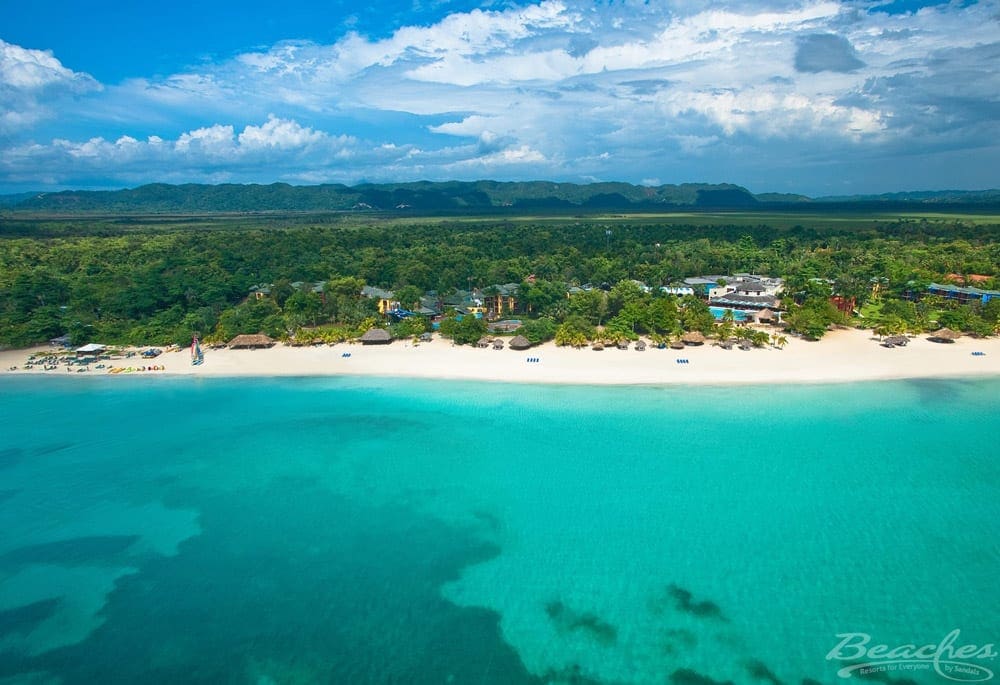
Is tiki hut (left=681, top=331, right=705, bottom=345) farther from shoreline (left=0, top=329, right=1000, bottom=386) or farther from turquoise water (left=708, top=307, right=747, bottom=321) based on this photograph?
turquoise water (left=708, top=307, right=747, bottom=321)

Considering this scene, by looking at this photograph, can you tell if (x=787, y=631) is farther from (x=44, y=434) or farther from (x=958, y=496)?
(x=44, y=434)

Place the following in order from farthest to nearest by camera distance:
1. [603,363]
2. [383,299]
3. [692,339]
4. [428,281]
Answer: [428,281] → [383,299] → [692,339] → [603,363]

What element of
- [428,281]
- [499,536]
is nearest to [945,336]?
[499,536]

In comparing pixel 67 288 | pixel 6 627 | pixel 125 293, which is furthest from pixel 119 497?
pixel 67 288

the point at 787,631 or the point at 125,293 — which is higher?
the point at 125,293

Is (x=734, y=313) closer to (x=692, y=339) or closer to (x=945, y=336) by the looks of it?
(x=692, y=339)

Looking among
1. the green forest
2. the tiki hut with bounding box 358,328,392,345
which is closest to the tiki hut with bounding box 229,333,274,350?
the green forest

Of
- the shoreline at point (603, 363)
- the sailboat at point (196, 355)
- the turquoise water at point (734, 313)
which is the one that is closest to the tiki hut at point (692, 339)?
the shoreline at point (603, 363)
